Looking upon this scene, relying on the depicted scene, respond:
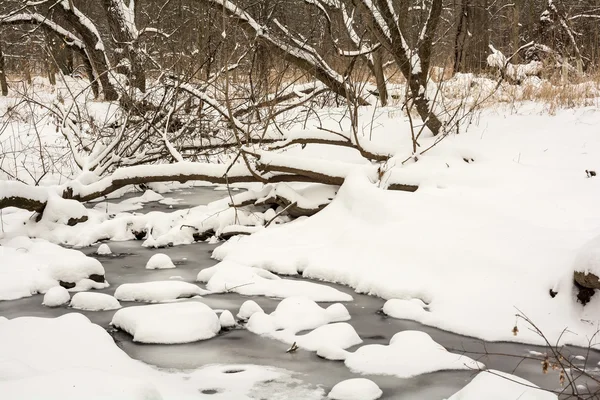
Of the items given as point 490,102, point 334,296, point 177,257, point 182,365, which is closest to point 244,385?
point 182,365

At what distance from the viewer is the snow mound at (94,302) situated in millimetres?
4516

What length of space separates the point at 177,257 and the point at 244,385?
9.30 ft

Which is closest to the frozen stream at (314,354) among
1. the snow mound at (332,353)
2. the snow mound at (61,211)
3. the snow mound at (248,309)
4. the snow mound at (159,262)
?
the snow mound at (332,353)

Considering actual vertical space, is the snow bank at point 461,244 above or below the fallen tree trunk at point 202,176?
below

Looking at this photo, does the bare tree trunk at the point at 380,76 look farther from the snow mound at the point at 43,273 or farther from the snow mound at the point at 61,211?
the snow mound at the point at 43,273

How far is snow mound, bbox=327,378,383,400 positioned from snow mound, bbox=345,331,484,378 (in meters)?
0.28

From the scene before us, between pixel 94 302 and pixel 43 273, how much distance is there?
87 centimetres

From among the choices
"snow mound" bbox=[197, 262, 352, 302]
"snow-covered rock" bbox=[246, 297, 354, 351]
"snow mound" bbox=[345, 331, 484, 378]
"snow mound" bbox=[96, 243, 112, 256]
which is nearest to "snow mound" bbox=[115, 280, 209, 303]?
"snow mound" bbox=[197, 262, 352, 302]

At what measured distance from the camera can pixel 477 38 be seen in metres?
13.8

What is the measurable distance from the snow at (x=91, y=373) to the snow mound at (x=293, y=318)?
1.81 ft

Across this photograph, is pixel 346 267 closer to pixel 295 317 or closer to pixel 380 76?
pixel 295 317

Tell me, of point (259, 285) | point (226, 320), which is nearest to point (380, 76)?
point (259, 285)

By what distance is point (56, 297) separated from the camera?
4.62m

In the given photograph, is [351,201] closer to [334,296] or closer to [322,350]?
[334,296]
